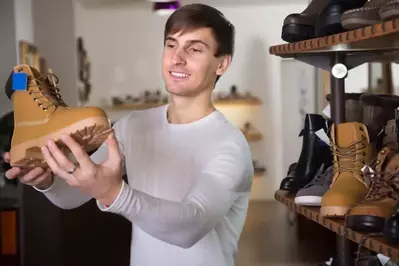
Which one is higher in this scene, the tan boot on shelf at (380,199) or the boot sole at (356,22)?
the boot sole at (356,22)

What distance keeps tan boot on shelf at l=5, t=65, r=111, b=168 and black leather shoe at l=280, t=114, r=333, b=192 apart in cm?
56

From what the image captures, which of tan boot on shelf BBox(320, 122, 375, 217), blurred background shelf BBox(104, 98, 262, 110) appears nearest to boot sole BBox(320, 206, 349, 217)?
tan boot on shelf BBox(320, 122, 375, 217)

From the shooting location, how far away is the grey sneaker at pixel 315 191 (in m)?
1.21

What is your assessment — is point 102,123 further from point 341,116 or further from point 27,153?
point 341,116

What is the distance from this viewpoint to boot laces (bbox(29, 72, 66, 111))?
1.10m

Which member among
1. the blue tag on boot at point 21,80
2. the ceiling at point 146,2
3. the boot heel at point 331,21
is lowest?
the blue tag on boot at point 21,80

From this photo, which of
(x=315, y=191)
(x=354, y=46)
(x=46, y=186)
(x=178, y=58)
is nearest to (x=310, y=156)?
(x=315, y=191)

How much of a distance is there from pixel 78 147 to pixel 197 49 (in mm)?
475

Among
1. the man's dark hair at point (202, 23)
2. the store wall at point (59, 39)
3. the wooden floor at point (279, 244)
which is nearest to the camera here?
the man's dark hair at point (202, 23)

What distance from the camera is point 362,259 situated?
136 centimetres

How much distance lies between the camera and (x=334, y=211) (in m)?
1.08

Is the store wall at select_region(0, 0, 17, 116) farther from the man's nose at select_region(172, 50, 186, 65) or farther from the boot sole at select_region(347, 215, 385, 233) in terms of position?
the boot sole at select_region(347, 215, 385, 233)

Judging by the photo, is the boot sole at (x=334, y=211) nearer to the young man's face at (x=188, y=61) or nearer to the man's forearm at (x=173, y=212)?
the man's forearm at (x=173, y=212)

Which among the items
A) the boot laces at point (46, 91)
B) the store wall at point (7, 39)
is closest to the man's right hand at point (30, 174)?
the boot laces at point (46, 91)
